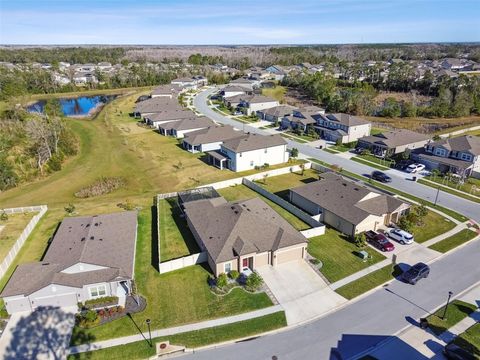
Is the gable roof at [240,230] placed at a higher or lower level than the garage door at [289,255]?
higher

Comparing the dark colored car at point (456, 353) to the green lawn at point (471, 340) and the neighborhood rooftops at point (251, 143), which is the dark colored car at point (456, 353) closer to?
the green lawn at point (471, 340)

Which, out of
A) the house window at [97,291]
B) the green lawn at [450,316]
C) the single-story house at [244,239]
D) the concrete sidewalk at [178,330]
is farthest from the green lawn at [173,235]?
the green lawn at [450,316]

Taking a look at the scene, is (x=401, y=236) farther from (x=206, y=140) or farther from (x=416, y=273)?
(x=206, y=140)

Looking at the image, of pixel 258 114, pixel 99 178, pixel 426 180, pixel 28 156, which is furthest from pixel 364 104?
pixel 28 156

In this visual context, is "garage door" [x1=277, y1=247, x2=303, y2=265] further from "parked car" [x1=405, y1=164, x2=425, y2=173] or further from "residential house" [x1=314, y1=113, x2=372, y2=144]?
"residential house" [x1=314, y1=113, x2=372, y2=144]

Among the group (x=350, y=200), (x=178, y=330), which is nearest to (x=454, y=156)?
(x=350, y=200)

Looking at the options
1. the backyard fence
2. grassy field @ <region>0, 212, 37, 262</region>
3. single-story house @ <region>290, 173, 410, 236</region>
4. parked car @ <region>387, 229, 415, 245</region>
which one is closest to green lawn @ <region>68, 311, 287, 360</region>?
single-story house @ <region>290, 173, 410, 236</region>

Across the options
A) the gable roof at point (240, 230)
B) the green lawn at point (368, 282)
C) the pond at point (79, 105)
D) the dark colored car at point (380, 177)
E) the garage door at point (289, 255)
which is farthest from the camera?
the pond at point (79, 105)
